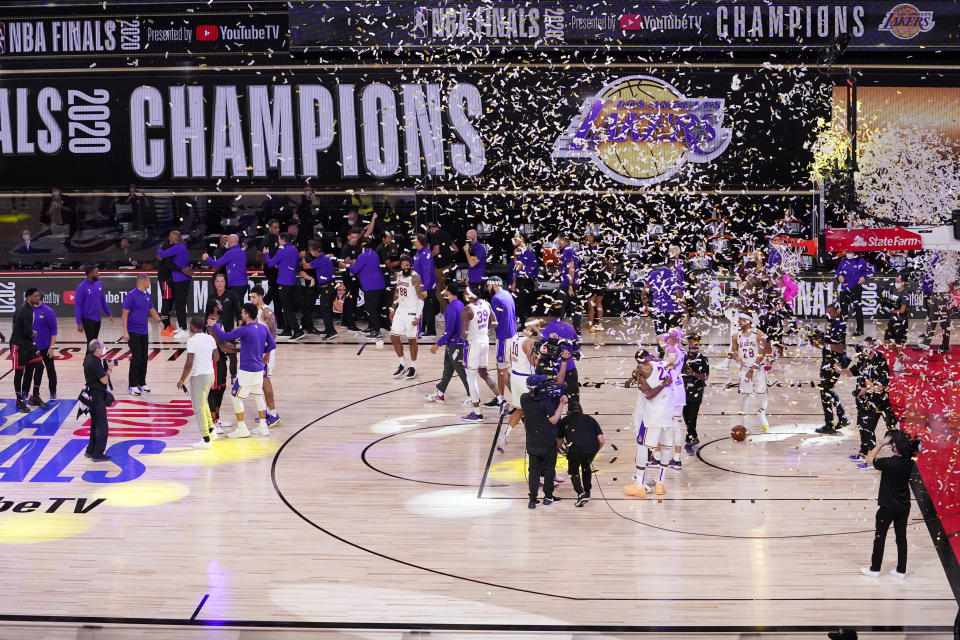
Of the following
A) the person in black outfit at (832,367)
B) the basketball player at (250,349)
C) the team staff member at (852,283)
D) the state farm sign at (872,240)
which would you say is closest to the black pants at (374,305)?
the basketball player at (250,349)

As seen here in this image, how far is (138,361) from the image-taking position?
623 inches

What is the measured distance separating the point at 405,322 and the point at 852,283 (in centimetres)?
864

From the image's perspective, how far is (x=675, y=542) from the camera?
33.0 feet

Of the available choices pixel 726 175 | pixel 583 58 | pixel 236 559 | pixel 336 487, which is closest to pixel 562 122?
pixel 583 58

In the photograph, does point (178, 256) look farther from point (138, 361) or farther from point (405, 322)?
point (405, 322)

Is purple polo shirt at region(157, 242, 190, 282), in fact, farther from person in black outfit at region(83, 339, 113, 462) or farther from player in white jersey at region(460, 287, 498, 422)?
player in white jersey at region(460, 287, 498, 422)

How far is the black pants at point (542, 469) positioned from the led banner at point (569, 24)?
40.9 feet

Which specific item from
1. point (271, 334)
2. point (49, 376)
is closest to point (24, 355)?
point (49, 376)

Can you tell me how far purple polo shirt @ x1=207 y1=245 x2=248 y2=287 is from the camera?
61.6ft

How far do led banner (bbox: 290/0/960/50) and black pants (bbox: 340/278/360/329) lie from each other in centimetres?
481

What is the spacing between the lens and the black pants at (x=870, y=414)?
12.2 meters

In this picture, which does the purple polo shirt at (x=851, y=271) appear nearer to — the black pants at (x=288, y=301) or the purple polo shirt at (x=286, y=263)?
the purple polo shirt at (x=286, y=263)

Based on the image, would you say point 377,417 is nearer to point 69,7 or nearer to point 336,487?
point 336,487

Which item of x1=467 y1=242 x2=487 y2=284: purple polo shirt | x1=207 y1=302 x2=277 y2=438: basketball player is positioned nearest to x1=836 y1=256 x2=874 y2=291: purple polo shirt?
x1=467 y1=242 x2=487 y2=284: purple polo shirt
